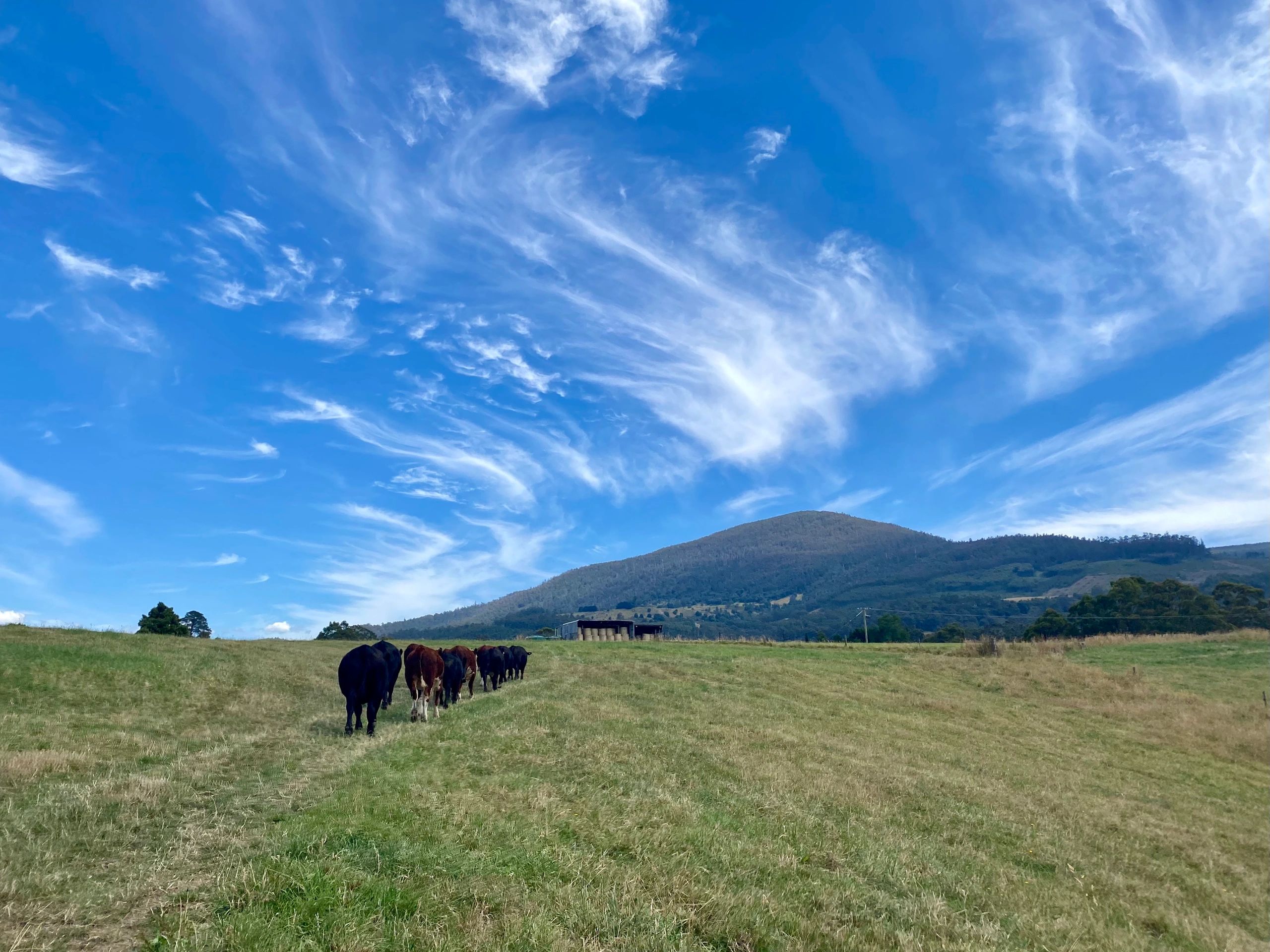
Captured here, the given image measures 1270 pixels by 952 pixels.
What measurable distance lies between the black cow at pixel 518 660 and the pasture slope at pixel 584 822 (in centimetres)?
721

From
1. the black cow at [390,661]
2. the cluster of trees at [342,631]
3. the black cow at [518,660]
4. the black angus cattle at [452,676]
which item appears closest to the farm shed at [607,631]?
the cluster of trees at [342,631]

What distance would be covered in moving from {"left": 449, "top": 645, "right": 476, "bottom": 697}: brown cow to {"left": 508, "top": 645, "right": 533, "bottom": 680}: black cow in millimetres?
5474

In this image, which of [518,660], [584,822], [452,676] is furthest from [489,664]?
[584,822]

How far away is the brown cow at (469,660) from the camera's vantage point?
30278 mm

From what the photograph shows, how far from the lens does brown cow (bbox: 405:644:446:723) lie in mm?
23141

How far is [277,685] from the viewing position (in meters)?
30.2

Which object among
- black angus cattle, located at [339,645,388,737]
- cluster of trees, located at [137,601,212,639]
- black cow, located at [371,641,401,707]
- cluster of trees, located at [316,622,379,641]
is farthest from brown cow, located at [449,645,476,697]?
cluster of trees, located at [316,622,379,641]

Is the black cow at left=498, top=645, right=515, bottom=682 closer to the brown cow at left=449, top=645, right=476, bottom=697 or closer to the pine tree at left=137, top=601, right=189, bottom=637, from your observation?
the brown cow at left=449, top=645, right=476, bottom=697

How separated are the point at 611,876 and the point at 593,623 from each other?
96676 mm

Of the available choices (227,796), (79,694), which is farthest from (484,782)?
(79,694)

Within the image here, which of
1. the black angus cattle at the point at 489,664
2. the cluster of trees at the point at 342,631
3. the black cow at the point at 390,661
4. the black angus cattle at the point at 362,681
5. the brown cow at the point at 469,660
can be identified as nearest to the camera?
the black angus cattle at the point at 362,681

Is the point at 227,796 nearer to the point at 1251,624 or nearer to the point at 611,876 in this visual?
the point at 611,876

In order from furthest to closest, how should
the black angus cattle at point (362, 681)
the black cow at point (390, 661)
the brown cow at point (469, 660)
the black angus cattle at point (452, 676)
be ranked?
1. the brown cow at point (469, 660)
2. the black angus cattle at point (452, 676)
3. the black cow at point (390, 661)
4. the black angus cattle at point (362, 681)

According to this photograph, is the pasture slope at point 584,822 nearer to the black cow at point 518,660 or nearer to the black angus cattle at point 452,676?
the black angus cattle at point 452,676
